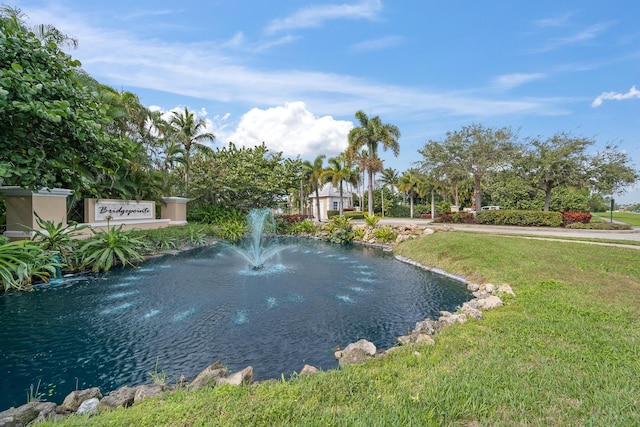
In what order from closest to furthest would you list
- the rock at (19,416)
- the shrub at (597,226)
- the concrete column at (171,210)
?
the rock at (19,416)
the shrub at (597,226)
the concrete column at (171,210)

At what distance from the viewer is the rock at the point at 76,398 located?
11.0ft

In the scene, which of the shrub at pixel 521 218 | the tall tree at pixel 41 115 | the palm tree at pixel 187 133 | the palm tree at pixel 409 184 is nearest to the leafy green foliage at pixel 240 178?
the palm tree at pixel 187 133

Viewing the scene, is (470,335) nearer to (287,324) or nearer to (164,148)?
(287,324)

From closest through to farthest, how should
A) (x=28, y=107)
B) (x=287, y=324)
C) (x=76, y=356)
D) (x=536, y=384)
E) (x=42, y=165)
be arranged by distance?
(x=536, y=384)
(x=28, y=107)
(x=76, y=356)
(x=42, y=165)
(x=287, y=324)

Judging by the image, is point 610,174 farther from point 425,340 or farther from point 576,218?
point 425,340

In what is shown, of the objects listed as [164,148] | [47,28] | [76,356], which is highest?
[47,28]

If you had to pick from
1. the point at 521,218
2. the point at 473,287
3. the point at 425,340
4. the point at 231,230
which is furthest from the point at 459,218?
the point at 425,340

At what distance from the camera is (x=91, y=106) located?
5.60 meters

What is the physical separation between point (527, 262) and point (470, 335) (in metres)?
6.33

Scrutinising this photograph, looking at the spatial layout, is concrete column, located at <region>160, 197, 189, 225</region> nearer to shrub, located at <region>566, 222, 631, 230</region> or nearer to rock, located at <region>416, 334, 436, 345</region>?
rock, located at <region>416, 334, 436, 345</region>

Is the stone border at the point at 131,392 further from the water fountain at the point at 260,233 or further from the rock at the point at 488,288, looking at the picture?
the water fountain at the point at 260,233

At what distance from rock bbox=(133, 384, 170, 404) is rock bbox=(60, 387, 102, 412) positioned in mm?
614

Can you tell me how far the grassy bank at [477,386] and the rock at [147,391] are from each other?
32 cm

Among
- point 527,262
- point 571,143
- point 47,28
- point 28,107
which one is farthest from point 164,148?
point 571,143
